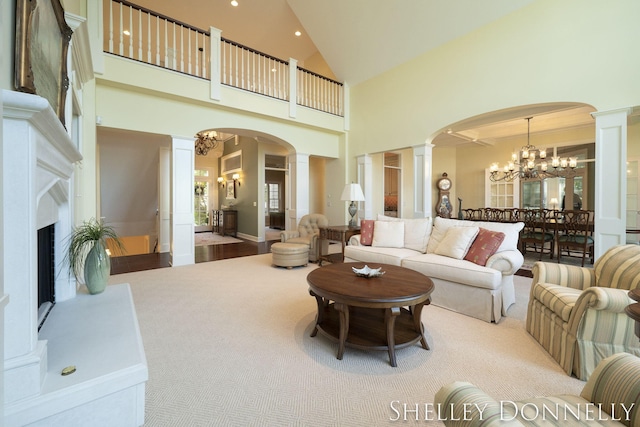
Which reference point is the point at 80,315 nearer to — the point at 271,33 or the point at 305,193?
the point at 305,193

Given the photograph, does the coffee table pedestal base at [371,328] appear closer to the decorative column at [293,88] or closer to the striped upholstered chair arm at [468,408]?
the striped upholstered chair arm at [468,408]

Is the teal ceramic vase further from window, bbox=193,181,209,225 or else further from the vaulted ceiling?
window, bbox=193,181,209,225

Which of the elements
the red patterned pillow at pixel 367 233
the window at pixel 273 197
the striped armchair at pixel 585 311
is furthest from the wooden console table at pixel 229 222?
the striped armchair at pixel 585 311

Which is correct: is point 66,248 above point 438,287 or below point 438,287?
above

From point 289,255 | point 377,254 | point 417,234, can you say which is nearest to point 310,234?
point 289,255

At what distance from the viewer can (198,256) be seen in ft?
19.3

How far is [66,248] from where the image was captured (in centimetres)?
242

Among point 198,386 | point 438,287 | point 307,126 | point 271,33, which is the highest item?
point 271,33

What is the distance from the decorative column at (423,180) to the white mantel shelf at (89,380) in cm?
505

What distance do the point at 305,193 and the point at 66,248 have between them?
484cm

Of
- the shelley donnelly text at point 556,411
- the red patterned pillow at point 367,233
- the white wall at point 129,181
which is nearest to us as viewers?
the shelley donnelly text at point 556,411

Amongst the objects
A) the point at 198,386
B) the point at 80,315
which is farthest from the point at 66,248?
the point at 198,386

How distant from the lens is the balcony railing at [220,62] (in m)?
4.86

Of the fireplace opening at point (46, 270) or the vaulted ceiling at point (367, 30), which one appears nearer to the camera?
the fireplace opening at point (46, 270)
